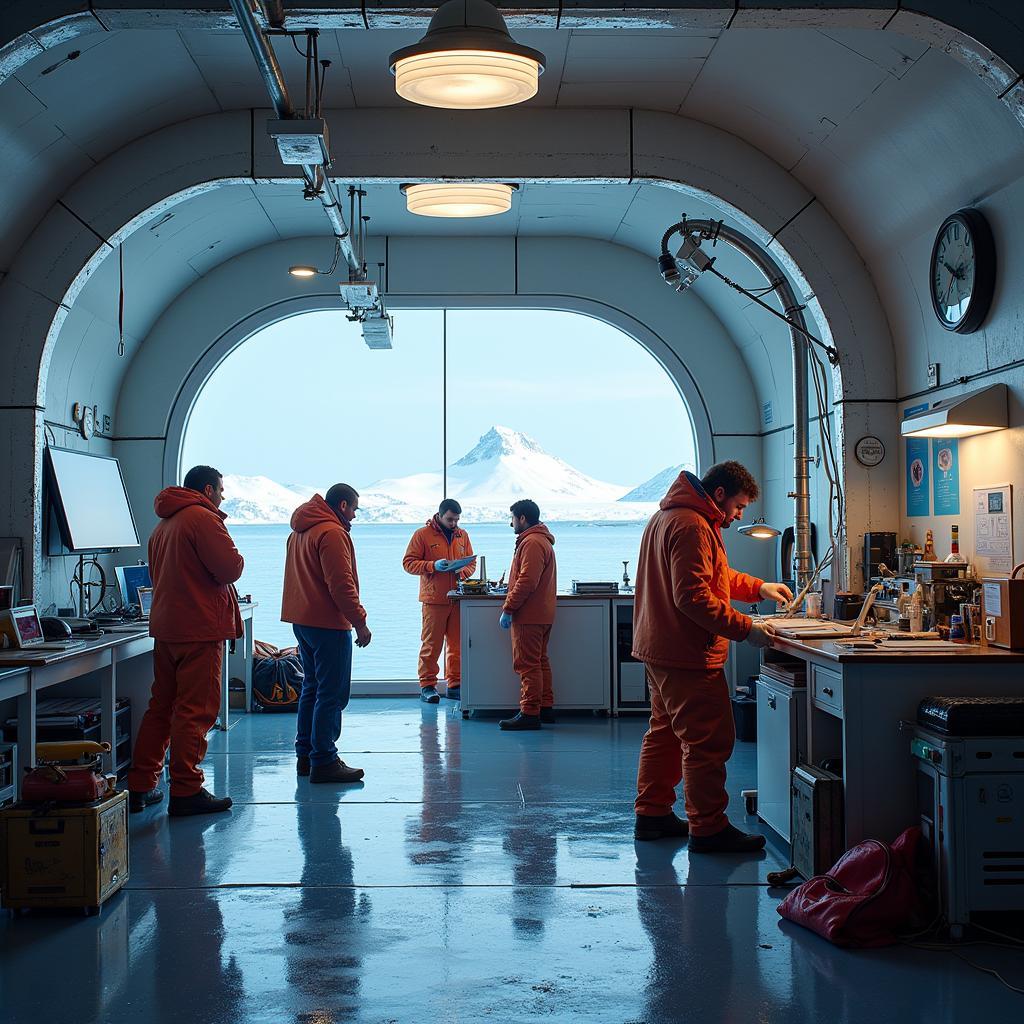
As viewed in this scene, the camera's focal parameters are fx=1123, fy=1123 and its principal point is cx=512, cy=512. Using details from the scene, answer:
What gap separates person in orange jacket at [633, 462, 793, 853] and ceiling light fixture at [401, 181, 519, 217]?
8.10 ft

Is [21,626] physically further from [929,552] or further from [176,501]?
[929,552]

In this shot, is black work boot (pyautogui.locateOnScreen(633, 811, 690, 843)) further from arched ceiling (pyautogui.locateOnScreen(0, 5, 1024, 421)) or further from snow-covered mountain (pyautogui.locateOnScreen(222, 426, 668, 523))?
snow-covered mountain (pyautogui.locateOnScreen(222, 426, 668, 523))

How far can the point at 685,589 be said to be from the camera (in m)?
4.79

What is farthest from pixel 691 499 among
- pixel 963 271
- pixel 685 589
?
pixel 963 271

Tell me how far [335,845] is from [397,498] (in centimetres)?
4403

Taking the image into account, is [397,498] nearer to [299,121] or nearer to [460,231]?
[460,231]

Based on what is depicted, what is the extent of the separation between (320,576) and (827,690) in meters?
2.94

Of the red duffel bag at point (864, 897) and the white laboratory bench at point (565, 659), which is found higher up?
the white laboratory bench at point (565, 659)

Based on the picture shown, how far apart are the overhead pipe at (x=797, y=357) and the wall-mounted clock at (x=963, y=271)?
3.48ft

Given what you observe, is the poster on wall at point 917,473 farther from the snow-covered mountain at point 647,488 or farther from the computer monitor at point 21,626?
the snow-covered mountain at point 647,488

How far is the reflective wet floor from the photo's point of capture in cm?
335

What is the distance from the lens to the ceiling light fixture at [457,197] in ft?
21.6

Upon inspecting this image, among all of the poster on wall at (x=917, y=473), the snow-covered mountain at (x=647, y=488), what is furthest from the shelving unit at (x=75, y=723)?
the snow-covered mountain at (x=647, y=488)

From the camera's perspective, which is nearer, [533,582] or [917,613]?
[917,613]
